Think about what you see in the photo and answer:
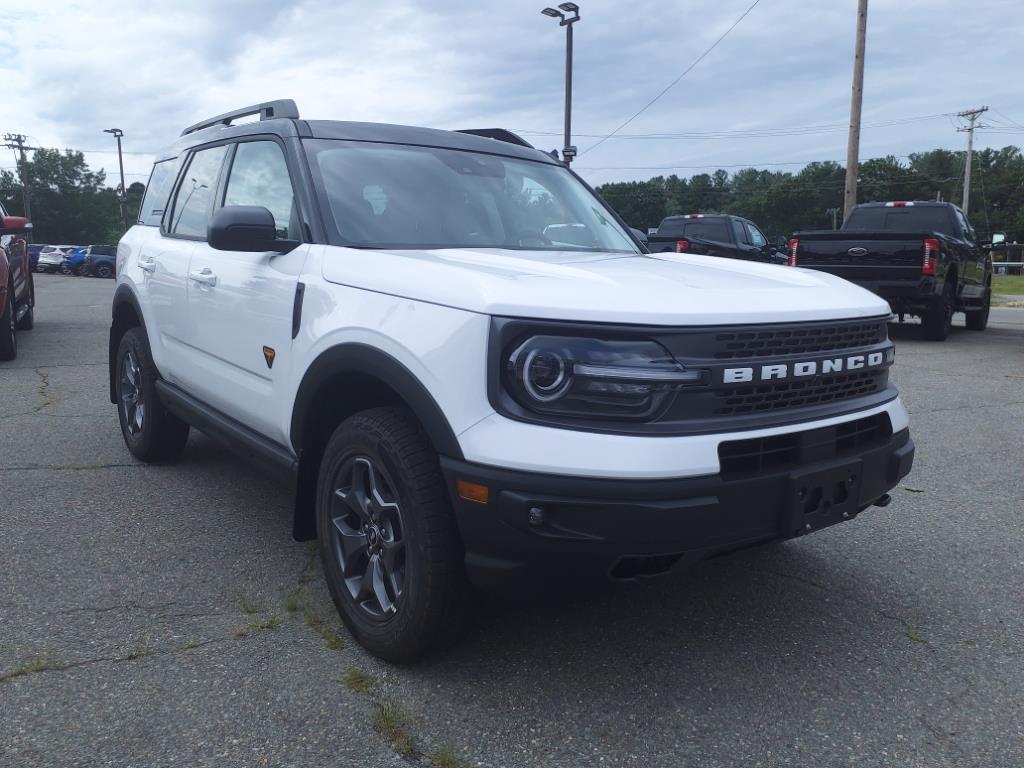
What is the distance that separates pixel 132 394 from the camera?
5414 millimetres

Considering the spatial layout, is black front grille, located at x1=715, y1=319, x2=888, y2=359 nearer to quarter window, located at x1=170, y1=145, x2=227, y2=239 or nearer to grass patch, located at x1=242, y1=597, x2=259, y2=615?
grass patch, located at x1=242, y1=597, x2=259, y2=615

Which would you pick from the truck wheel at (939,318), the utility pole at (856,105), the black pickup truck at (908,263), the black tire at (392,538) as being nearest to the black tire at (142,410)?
the black tire at (392,538)

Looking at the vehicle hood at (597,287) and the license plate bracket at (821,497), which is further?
the license plate bracket at (821,497)

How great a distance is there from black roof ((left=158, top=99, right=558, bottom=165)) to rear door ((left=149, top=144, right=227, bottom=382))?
17cm

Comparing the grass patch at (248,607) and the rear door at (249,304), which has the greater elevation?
the rear door at (249,304)

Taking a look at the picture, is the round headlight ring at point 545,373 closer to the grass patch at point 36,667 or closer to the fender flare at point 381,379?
the fender flare at point 381,379

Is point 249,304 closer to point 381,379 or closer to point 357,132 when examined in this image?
point 357,132

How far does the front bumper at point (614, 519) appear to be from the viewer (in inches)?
92.3

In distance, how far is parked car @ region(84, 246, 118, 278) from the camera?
45.7 metres

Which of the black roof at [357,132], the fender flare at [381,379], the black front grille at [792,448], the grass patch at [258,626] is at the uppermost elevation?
the black roof at [357,132]

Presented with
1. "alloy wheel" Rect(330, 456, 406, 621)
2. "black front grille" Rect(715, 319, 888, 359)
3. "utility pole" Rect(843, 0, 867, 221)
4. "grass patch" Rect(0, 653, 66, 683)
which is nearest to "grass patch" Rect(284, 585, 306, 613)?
"alloy wheel" Rect(330, 456, 406, 621)

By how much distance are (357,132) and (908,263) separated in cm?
947

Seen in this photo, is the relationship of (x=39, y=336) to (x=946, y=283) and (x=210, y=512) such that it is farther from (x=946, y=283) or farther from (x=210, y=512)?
(x=946, y=283)

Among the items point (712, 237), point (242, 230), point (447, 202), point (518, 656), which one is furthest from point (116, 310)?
point (712, 237)
